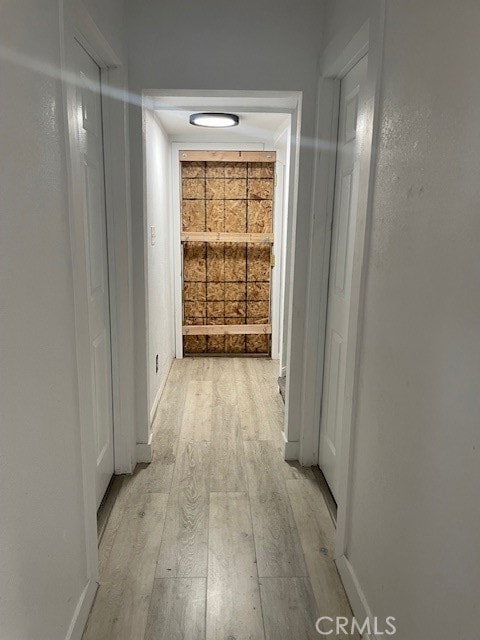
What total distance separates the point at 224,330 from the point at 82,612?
11.2ft

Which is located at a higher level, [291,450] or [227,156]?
[227,156]

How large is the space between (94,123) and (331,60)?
44.4 inches

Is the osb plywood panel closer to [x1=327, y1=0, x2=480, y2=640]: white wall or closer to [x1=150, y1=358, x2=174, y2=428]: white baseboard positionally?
[x1=150, y1=358, x2=174, y2=428]: white baseboard

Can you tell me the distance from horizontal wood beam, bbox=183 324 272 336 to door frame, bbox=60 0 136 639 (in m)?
2.28

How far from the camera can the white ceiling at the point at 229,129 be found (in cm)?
350

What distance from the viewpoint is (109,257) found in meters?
2.40

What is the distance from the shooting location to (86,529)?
1.67 metres

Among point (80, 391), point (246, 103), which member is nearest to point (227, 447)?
point (80, 391)

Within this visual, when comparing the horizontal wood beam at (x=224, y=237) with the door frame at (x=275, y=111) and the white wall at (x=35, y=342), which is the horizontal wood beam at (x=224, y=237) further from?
the white wall at (x=35, y=342)

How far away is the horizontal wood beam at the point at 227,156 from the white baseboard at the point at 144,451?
2836mm

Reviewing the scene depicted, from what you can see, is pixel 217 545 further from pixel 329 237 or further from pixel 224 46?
pixel 224 46

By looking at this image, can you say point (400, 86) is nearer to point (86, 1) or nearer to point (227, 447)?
point (86, 1)

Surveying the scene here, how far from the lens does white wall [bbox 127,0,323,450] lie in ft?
7.52

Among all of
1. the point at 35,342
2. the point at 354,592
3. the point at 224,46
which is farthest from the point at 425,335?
the point at 224,46
